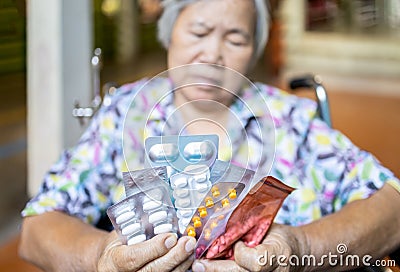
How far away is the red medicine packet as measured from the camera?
79 centimetres

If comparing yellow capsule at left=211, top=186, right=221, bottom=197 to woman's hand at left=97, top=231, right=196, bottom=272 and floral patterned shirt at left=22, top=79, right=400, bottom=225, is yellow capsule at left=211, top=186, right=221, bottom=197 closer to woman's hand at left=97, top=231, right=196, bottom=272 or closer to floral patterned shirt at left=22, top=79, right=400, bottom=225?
woman's hand at left=97, top=231, right=196, bottom=272

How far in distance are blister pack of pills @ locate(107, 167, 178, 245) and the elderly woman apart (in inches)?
0.7

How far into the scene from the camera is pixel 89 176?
1251mm

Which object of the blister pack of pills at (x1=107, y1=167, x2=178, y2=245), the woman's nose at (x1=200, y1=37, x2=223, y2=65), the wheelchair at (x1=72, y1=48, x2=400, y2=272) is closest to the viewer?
the blister pack of pills at (x1=107, y1=167, x2=178, y2=245)

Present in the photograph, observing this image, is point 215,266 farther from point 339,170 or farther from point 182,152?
point 339,170

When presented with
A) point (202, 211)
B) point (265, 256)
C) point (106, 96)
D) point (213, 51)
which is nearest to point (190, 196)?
point (202, 211)

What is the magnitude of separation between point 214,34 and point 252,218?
0.43 meters

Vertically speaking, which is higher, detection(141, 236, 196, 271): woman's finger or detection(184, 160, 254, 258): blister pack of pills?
detection(184, 160, 254, 258): blister pack of pills

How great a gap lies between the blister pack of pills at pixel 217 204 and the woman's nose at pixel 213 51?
1.22 feet

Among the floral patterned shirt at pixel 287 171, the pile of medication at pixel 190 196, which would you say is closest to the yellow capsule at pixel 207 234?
the pile of medication at pixel 190 196

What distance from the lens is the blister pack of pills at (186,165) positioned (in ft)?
2.53

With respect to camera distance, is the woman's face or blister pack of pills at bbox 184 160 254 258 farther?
the woman's face

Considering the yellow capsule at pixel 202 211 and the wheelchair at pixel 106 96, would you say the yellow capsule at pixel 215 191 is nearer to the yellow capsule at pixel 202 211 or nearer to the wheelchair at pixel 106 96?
the yellow capsule at pixel 202 211

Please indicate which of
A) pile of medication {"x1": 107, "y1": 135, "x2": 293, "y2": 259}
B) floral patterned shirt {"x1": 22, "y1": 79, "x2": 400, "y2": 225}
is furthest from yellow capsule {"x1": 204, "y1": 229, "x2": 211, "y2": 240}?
floral patterned shirt {"x1": 22, "y1": 79, "x2": 400, "y2": 225}
